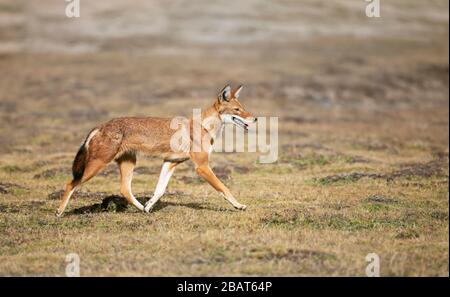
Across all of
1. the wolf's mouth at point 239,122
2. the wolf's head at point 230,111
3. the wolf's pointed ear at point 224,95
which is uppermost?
the wolf's pointed ear at point 224,95

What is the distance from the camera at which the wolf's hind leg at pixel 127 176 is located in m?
13.9

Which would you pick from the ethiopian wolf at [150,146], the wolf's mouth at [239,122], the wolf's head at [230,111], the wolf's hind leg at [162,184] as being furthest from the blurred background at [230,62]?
the wolf's mouth at [239,122]

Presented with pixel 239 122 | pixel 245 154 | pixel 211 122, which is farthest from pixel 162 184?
pixel 245 154

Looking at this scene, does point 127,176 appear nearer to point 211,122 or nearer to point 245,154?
point 211,122

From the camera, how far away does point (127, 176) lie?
13.9m

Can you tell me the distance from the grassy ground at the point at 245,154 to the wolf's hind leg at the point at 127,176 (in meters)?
0.26

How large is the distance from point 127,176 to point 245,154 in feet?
30.3

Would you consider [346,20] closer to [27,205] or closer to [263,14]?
[263,14]

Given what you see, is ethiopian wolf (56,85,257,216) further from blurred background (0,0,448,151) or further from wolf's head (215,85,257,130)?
blurred background (0,0,448,151)

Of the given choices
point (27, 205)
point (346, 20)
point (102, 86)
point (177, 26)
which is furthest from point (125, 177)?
point (346, 20)

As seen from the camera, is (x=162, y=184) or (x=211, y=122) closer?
(x=162, y=184)

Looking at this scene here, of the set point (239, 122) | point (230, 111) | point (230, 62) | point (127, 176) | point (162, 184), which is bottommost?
point (230, 62)

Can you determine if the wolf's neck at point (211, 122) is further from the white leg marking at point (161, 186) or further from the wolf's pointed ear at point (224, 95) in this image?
the white leg marking at point (161, 186)
